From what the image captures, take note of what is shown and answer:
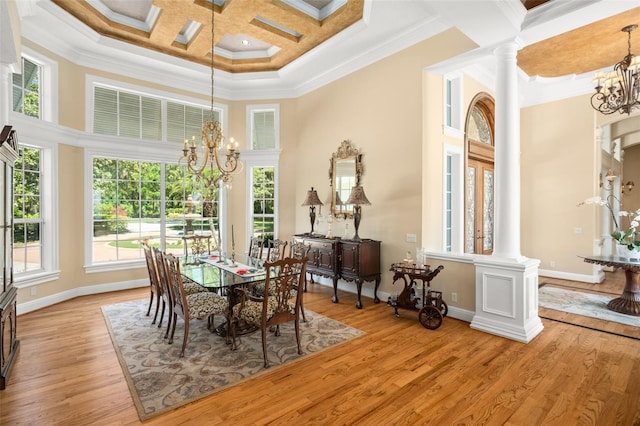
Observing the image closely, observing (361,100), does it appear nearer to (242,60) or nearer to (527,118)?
(242,60)

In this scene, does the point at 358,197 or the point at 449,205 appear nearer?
the point at 358,197

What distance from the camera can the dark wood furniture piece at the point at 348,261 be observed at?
488 centimetres

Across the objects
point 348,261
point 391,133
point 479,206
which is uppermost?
point 391,133

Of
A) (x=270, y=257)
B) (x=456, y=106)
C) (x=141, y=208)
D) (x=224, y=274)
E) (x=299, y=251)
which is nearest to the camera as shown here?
(x=224, y=274)

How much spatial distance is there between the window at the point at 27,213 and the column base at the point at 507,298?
21.0ft

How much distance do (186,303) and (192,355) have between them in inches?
21.9

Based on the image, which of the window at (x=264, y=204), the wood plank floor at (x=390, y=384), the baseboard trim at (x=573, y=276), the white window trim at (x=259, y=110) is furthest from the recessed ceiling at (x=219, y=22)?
the baseboard trim at (x=573, y=276)

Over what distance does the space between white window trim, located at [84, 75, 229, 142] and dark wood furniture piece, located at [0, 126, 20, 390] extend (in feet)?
8.61

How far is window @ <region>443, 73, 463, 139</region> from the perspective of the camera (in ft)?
17.2

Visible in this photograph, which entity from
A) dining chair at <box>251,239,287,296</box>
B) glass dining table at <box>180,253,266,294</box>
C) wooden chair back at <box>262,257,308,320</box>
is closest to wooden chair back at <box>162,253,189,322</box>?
glass dining table at <box>180,253,266,294</box>

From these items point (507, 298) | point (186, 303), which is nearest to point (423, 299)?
point (507, 298)

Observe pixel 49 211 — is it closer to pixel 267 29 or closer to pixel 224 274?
pixel 224 274

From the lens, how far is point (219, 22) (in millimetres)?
4812

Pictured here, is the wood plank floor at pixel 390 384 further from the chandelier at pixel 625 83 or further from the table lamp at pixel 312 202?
the chandelier at pixel 625 83
